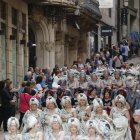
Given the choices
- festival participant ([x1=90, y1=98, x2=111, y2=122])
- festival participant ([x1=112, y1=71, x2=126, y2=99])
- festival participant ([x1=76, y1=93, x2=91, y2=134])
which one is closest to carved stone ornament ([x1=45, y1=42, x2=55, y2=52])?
festival participant ([x1=112, y1=71, x2=126, y2=99])

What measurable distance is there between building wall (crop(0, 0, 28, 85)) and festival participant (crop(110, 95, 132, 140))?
375 inches

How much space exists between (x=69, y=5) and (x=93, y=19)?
927 cm

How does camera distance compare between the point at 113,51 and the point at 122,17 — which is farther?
the point at 122,17

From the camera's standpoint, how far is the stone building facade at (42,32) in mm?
24031

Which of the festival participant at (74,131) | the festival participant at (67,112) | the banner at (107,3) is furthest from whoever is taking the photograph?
the banner at (107,3)

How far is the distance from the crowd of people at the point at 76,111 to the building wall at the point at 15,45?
244 cm

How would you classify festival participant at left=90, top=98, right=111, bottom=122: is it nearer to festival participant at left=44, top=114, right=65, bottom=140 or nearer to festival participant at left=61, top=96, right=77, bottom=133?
festival participant at left=61, top=96, right=77, bottom=133

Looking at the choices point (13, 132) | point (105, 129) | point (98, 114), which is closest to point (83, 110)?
point (98, 114)

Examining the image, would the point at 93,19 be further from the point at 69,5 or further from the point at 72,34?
the point at 69,5

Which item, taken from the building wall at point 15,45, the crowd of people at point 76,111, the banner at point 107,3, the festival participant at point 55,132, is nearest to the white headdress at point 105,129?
the crowd of people at point 76,111

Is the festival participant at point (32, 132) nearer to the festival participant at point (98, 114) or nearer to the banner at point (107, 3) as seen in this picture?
the festival participant at point (98, 114)

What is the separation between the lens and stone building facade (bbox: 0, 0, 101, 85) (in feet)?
78.8

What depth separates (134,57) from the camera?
44.1m

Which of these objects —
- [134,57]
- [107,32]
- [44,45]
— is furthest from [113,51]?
[134,57]
